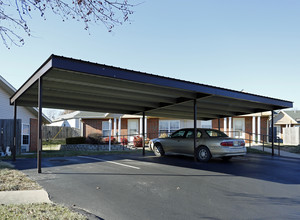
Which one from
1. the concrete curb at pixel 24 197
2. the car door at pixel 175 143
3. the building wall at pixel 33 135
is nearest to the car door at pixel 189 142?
the car door at pixel 175 143

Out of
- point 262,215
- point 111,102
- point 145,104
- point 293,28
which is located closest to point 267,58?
point 293,28

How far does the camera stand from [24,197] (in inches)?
207

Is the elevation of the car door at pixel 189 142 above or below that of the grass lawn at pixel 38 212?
above

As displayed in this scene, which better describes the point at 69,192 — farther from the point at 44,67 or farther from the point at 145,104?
the point at 145,104

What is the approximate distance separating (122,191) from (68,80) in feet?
15.1

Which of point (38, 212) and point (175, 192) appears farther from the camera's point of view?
point (175, 192)

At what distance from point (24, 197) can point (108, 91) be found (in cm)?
621

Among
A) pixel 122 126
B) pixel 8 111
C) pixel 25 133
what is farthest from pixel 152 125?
pixel 8 111

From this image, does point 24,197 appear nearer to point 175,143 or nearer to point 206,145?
point 206,145

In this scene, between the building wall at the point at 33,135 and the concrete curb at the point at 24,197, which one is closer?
the concrete curb at the point at 24,197

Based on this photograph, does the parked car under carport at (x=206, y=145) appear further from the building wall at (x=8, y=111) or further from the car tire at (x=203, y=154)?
the building wall at (x=8, y=111)

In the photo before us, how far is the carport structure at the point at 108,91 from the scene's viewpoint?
25.6 feet

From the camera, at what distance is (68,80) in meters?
8.81

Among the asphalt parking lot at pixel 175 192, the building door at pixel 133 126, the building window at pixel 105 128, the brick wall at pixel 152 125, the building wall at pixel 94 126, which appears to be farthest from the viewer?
the building window at pixel 105 128
